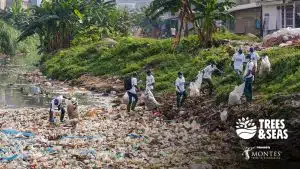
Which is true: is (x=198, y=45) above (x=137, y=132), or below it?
above

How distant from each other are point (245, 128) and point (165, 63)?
1247 centimetres

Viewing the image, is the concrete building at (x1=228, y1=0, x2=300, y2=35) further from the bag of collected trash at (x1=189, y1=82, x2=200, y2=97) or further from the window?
the bag of collected trash at (x1=189, y1=82, x2=200, y2=97)

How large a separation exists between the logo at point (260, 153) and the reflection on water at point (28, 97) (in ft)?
29.4

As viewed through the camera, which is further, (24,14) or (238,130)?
(24,14)

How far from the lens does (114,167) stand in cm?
951

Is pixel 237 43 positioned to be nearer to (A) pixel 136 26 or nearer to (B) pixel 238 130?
(B) pixel 238 130

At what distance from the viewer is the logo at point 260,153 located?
34.3 feet

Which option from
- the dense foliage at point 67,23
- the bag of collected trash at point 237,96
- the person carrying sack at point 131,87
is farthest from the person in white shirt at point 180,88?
the dense foliage at point 67,23

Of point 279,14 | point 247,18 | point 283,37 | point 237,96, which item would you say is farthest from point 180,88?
point 247,18

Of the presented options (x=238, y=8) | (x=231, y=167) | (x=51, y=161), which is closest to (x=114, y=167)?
(x=51, y=161)

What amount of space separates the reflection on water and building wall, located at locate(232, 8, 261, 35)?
596 inches

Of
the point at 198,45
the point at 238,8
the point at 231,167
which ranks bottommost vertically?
the point at 231,167

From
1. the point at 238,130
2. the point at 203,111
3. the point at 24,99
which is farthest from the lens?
the point at 24,99

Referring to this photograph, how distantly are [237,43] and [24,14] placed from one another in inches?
1736
